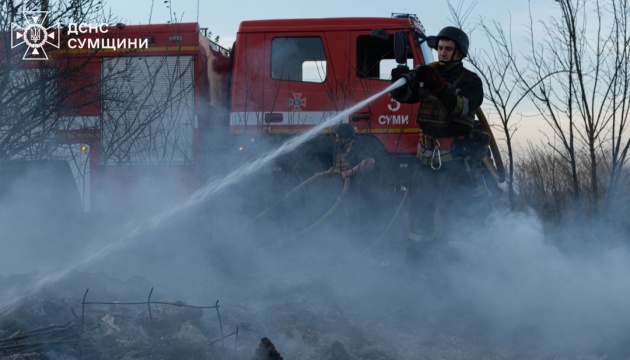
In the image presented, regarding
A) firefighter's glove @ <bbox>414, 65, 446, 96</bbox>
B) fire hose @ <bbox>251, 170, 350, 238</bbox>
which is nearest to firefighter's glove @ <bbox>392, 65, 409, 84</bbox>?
firefighter's glove @ <bbox>414, 65, 446, 96</bbox>

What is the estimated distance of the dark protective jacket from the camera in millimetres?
5762

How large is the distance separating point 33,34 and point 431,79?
3.47m

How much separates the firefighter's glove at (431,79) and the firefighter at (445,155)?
0.21m

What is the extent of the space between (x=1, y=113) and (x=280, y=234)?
2.68 metres

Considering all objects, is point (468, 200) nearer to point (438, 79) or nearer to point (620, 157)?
point (438, 79)

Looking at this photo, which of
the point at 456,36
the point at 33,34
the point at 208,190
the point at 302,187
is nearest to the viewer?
the point at 456,36

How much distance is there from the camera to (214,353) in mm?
4145

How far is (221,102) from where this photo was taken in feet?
31.3

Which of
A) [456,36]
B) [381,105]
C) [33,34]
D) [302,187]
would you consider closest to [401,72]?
[456,36]

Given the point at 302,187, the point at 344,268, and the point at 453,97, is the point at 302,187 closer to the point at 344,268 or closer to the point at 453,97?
the point at 344,268

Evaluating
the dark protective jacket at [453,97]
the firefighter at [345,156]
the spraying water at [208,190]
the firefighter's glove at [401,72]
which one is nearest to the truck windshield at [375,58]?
the spraying water at [208,190]

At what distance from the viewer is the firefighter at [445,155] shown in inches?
238

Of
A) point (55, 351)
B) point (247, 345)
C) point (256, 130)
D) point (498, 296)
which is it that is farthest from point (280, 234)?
point (55, 351)

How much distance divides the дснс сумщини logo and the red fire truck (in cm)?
47
